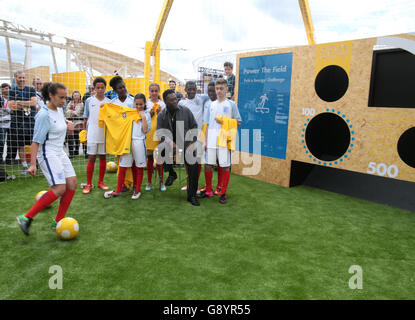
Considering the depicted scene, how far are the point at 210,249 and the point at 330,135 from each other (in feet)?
13.9

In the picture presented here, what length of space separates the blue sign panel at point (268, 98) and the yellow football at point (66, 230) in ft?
13.1

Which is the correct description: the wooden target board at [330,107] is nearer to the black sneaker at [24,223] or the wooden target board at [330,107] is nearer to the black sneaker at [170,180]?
the black sneaker at [170,180]

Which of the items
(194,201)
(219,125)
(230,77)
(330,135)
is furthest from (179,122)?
(330,135)

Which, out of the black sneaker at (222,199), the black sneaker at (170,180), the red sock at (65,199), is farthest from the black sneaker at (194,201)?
the red sock at (65,199)

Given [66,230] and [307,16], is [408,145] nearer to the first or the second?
[66,230]

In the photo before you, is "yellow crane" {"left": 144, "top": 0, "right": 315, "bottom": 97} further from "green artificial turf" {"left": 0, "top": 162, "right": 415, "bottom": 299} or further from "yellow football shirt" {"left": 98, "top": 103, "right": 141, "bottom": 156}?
"green artificial turf" {"left": 0, "top": 162, "right": 415, "bottom": 299}

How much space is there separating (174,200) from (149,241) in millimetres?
1539

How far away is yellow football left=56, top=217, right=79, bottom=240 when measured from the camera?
3237 mm

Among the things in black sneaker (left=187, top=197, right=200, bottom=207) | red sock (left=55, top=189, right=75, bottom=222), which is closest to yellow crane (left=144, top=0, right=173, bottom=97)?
black sneaker (left=187, top=197, right=200, bottom=207)

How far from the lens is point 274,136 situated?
604 centimetres

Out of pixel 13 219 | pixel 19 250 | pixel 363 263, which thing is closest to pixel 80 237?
pixel 19 250

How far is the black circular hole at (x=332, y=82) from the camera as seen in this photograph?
19.1 feet

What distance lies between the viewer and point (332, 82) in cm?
591
